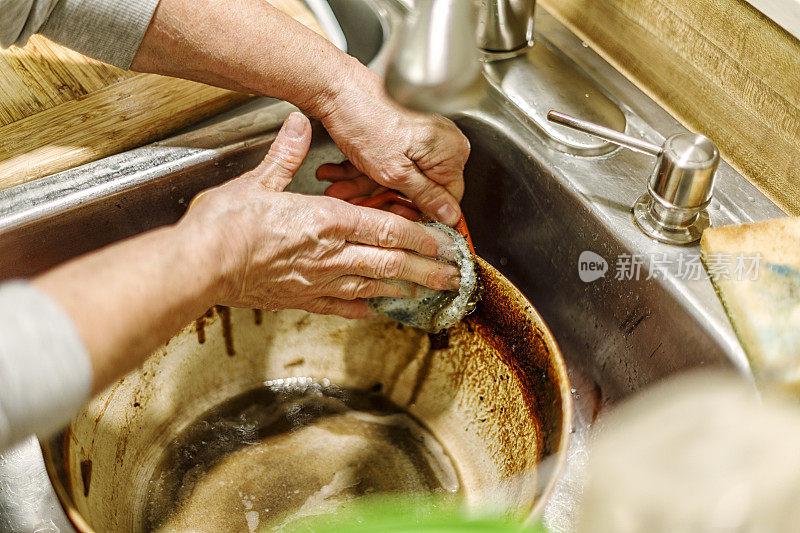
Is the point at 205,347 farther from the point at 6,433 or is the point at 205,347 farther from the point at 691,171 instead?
the point at 691,171

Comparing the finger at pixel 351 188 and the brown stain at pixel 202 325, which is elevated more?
the finger at pixel 351 188

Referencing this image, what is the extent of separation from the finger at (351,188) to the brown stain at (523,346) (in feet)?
0.55

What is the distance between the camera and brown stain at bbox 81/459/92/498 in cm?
60

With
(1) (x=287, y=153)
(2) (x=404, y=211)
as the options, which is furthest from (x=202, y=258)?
(2) (x=404, y=211)

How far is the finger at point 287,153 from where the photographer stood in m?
0.66

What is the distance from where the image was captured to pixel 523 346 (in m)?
0.66

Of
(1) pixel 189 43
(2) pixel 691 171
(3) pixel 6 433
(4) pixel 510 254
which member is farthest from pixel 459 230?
(3) pixel 6 433

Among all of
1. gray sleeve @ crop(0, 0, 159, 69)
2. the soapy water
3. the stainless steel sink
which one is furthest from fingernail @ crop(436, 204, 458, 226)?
gray sleeve @ crop(0, 0, 159, 69)

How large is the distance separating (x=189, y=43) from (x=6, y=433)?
448 mm

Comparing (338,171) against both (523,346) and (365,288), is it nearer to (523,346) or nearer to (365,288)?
(365,288)

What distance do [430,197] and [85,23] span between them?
1.35 feet

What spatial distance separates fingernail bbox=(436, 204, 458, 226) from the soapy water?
0.78 feet

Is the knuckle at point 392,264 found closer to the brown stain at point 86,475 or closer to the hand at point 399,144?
the hand at point 399,144

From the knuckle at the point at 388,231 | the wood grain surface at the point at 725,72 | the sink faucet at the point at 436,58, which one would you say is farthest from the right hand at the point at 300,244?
the wood grain surface at the point at 725,72
